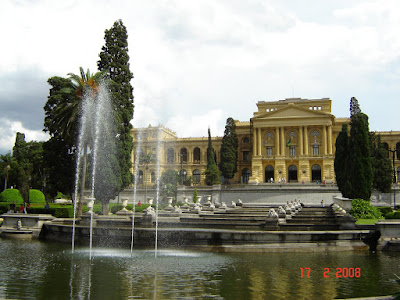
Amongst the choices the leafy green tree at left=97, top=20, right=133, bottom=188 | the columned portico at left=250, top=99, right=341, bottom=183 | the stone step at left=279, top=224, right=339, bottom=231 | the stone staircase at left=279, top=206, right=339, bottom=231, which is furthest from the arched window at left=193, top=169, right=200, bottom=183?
the stone step at left=279, top=224, right=339, bottom=231

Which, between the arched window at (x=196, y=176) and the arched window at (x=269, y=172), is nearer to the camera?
the arched window at (x=269, y=172)

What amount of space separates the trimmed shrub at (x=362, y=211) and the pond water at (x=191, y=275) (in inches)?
383

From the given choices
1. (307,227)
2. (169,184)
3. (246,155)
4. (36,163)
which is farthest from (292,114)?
(307,227)

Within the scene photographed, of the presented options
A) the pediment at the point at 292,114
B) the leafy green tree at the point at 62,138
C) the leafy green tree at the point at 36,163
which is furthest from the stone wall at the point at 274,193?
the leafy green tree at the point at 62,138

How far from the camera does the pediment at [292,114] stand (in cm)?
6425

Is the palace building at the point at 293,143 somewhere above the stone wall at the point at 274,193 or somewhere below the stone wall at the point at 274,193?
above

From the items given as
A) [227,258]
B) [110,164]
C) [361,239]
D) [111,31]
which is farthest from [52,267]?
[111,31]

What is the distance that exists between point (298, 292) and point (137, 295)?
3.89 metres

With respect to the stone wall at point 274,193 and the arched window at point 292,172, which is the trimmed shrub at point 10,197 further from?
the arched window at point 292,172

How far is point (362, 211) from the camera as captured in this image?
2619 cm

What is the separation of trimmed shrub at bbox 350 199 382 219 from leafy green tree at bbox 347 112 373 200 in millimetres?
2399

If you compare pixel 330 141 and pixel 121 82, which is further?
pixel 330 141

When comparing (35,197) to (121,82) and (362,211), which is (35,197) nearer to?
(121,82)

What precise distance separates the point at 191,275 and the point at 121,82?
22.5 meters
